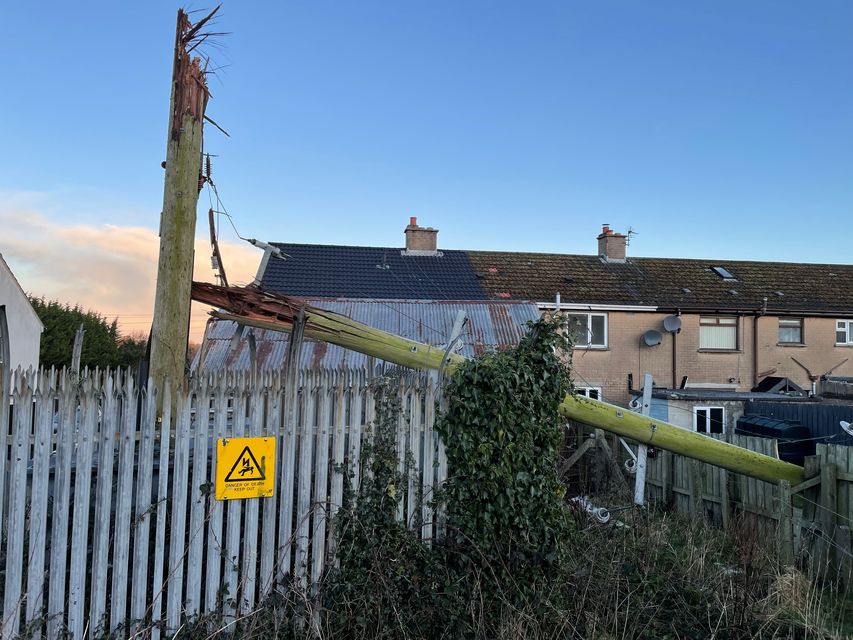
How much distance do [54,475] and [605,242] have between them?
879 inches

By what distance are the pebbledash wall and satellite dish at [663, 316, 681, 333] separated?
1.06 feet

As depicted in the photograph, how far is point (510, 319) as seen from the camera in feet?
49.3

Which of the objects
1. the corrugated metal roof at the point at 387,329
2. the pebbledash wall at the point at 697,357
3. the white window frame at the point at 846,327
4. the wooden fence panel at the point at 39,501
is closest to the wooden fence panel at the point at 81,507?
the wooden fence panel at the point at 39,501

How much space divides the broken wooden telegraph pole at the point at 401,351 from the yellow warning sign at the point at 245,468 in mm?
1428

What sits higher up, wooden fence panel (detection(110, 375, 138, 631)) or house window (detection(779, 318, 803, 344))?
house window (detection(779, 318, 803, 344))

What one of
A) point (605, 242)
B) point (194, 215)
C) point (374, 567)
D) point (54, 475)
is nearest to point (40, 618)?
point (54, 475)

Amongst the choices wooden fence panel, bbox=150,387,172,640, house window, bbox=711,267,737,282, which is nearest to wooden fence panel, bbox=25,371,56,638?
wooden fence panel, bbox=150,387,172,640

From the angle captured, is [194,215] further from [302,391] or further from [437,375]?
[437,375]

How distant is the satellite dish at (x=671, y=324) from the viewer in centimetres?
2081

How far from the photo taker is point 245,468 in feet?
16.4

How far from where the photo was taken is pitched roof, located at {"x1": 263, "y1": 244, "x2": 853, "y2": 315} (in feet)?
67.9

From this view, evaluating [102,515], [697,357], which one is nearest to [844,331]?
[697,357]

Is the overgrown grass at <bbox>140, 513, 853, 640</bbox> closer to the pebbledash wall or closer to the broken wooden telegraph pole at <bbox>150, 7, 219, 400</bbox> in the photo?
the broken wooden telegraph pole at <bbox>150, 7, 219, 400</bbox>

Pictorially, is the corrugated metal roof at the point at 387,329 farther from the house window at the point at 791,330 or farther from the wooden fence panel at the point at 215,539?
the house window at the point at 791,330
